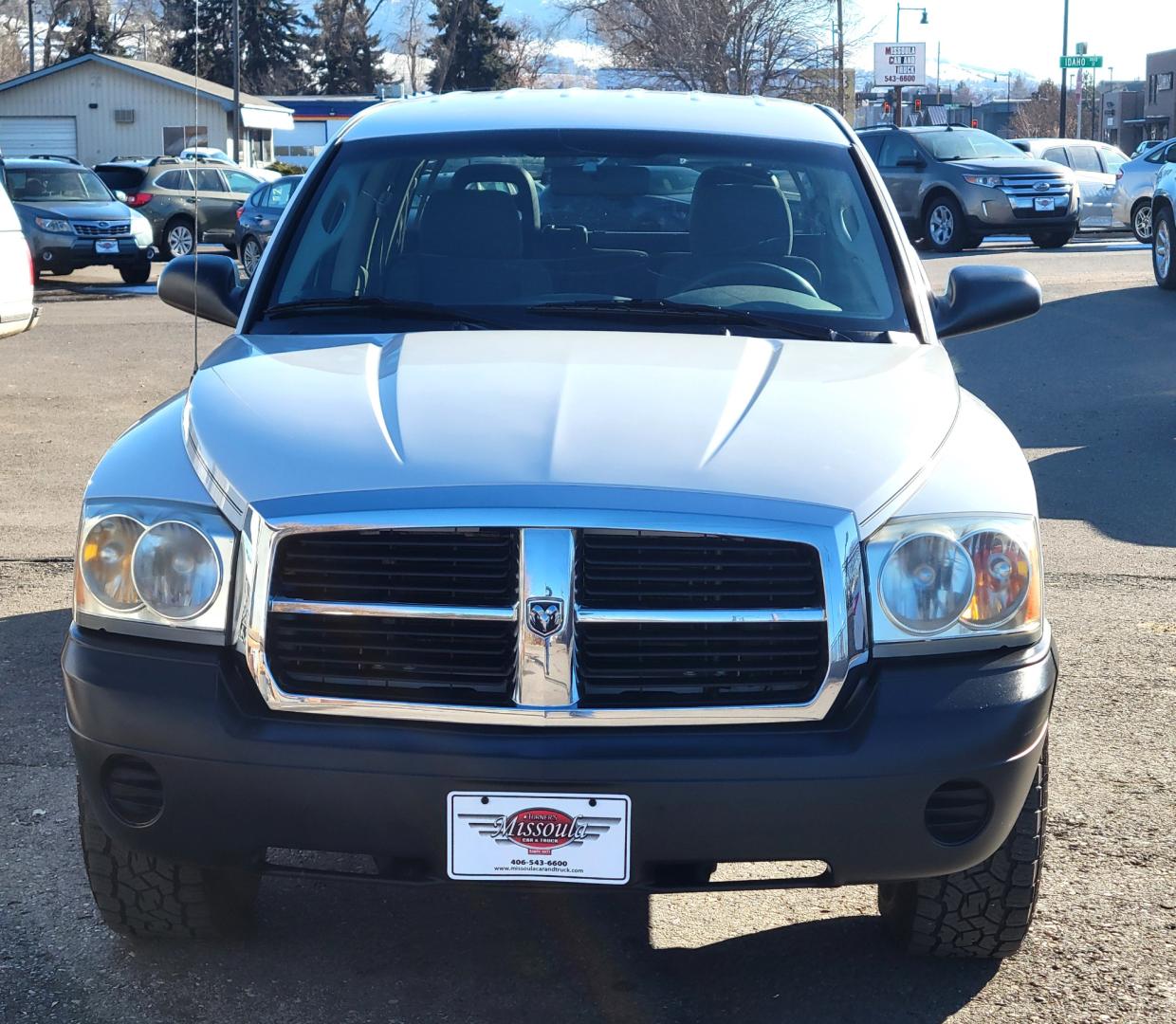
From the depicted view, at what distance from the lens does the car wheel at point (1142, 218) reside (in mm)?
22750

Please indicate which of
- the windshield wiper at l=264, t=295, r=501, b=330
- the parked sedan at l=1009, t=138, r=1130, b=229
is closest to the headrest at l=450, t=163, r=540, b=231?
the windshield wiper at l=264, t=295, r=501, b=330

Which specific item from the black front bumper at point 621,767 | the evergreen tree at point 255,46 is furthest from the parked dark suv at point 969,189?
the evergreen tree at point 255,46

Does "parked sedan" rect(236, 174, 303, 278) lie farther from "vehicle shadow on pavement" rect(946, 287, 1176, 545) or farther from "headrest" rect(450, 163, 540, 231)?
"headrest" rect(450, 163, 540, 231)

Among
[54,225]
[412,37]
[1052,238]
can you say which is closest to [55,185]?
[54,225]

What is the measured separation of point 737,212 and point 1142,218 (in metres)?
20.2

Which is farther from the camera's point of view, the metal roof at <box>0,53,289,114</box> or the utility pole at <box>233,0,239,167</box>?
the metal roof at <box>0,53,289,114</box>

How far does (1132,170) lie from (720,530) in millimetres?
21957

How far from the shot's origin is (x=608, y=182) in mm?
4469

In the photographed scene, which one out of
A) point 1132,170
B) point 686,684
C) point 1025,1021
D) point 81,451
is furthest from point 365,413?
point 1132,170

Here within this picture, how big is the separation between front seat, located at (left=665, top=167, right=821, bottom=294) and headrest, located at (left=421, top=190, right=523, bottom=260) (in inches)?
17.1

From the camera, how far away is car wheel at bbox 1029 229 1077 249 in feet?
77.8

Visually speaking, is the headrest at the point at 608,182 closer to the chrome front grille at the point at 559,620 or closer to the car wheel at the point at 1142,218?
the chrome front grille at the point at 559,620

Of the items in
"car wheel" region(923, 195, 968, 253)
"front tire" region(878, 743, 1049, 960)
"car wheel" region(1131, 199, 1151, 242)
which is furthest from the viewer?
"car wheel" region(923, 195, 968, 253)

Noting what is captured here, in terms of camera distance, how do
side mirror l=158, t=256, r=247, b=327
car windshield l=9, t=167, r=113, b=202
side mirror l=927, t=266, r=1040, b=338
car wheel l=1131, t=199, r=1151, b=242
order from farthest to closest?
car wheel l=1131, t=199, r=1151, b=242, car windshield l=9, t=167, r=113, b=202, side mirror l=158, t=256, r=247, b=327, side mirror l=927, t=266, r=1040, b=338
